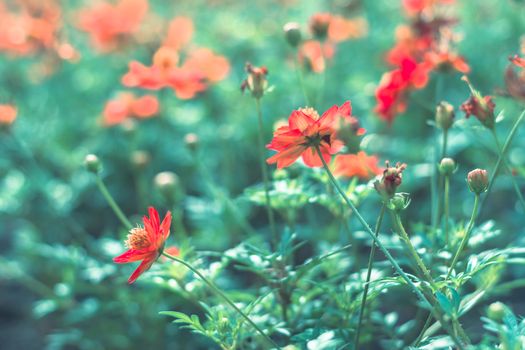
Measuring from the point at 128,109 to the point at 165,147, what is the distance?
301 millimetres

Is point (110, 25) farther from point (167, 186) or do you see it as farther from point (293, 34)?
point (293, 34)

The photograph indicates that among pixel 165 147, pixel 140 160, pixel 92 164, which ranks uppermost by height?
pixel 165 147

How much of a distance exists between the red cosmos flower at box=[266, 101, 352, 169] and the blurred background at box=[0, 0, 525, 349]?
443 millimetres

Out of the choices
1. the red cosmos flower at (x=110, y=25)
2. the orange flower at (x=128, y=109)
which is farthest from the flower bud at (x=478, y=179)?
the red cosmos flower at (x=110, y=25)

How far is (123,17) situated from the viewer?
115 inches

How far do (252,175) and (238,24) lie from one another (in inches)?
31.8

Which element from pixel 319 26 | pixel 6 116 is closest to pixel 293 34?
pixel 319 26

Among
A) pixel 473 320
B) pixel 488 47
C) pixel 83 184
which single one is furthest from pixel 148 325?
pixel 488 47

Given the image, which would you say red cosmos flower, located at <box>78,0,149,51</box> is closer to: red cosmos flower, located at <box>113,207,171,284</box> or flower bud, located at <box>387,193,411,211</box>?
red cosmos flower, located at <box>113,207,171,284</box>

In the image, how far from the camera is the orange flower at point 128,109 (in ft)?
7.61

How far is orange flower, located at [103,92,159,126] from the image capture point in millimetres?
2320

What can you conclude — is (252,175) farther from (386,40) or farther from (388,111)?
(388,111)

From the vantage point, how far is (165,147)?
2.60m

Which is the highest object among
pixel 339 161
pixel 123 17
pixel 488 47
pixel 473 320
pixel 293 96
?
pixel 123 17
